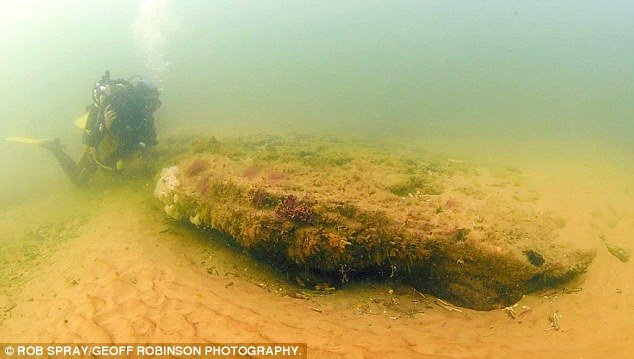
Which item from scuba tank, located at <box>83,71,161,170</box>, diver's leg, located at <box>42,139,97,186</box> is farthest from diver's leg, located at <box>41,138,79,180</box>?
scuba tank, located at <box>83,71,161,170</box>

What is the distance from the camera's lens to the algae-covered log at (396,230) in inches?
178

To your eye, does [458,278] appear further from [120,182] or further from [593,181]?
[120,182]

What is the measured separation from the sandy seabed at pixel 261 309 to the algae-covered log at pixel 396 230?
0.36 metres

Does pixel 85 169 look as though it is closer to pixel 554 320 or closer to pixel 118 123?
pixel 118 123

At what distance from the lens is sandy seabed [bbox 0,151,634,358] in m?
3.95

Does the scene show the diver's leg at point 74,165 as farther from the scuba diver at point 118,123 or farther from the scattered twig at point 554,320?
the scattered twig at point 554,320

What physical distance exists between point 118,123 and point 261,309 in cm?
753

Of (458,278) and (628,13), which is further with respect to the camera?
(628,13)

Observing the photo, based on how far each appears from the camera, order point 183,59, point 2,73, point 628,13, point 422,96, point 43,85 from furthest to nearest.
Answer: point 628,13
point 183,59
point 2,73
point 43,85
point 422,96

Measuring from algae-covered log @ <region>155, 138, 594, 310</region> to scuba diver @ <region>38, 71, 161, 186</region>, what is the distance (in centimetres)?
503

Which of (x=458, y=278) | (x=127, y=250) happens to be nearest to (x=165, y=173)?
(x=127, y=250)

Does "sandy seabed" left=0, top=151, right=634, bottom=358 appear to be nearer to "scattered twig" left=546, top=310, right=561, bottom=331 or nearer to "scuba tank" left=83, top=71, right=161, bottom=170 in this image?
"scattered twig" left=546, top=310, right=561, bottom=331

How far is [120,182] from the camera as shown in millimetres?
9852

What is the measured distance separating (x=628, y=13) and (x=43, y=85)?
16395 centimetres
